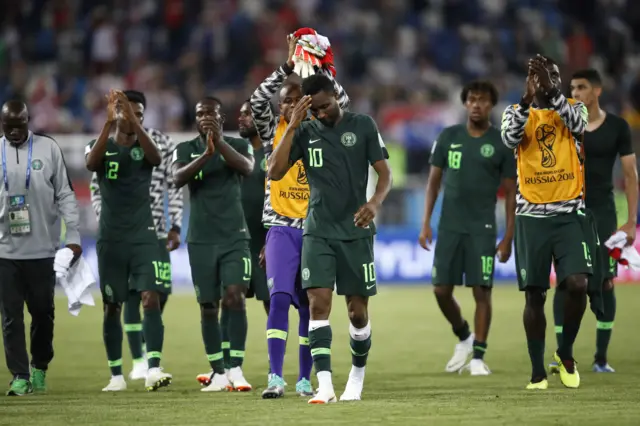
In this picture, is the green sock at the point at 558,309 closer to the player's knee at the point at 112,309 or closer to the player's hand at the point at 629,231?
the player's hand at the point at 629,231

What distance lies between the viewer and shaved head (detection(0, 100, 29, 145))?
35.3ft

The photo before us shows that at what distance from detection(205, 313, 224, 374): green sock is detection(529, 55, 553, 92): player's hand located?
11.6ft

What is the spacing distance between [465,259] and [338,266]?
3.29 meters

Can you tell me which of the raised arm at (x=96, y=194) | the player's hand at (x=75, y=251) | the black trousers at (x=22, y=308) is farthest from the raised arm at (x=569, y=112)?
the black trousers at (x=22, y=308)

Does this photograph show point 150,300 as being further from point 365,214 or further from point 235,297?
point 365,214

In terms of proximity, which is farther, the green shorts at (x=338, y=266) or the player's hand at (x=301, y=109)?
the green shorts at (x=338, y=266)

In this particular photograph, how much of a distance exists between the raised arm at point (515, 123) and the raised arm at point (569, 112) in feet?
A: 0.79

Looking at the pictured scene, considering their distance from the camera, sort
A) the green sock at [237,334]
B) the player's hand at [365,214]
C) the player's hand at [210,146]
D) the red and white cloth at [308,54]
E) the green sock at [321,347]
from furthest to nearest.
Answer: the green sock at [237,334] < the player's hand at [210,146] < the red and white cloth at [308,54] < the green sock at [321,347] < the player's hand at [365,214]

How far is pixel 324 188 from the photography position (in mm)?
9250

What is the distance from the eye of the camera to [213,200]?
11078 millimetres

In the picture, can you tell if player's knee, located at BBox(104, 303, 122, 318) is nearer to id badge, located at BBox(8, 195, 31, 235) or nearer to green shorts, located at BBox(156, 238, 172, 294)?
green shorts, located at BBox(156, 238, 172, 294)

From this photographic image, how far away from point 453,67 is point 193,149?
17.4m

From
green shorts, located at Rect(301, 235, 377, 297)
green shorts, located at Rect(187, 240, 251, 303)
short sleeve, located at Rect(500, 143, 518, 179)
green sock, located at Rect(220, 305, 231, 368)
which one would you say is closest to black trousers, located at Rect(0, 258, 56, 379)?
green shorts, located at Rect(187, 240, 251, 303)

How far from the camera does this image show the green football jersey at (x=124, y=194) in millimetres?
11242
